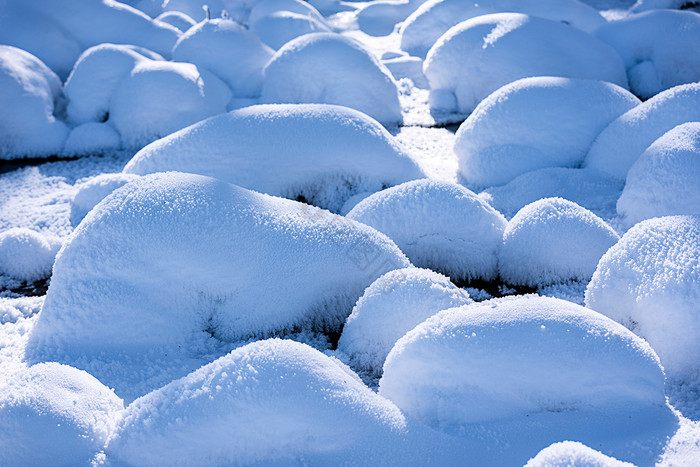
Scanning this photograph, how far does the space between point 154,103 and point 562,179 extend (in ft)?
5.10

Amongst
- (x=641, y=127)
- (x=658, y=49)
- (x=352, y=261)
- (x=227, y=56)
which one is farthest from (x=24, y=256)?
(x=658, y=49)

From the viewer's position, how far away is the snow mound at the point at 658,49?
2719 millimetres

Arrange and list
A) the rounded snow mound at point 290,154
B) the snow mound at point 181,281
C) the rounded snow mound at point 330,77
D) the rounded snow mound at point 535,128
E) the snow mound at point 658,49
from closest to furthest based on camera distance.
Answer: the snow mound at point 181,281
the rounded snow mound at point 290,154
the rounded snow mound at point 535,128
the rounded snow mound at point 330,77
the snow mound at point 658,49

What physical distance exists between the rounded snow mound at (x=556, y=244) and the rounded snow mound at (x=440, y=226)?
69 millimetres

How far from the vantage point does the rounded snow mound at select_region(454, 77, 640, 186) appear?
2.02m

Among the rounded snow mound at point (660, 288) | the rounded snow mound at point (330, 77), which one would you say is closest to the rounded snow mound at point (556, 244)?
the rounded snow mound at point (660, 288)

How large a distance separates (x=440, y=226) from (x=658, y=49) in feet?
6.24

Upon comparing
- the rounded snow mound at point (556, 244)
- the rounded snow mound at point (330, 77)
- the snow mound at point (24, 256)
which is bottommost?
the snow mound at point (24, 256)

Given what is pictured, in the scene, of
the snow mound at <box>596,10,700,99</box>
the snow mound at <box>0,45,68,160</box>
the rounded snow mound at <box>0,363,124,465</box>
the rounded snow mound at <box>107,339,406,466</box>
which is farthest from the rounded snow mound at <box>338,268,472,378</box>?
the snow mound at <box>596,10,700,99</box>

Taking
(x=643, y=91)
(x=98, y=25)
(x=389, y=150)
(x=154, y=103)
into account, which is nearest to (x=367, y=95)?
(x=389, y=150)

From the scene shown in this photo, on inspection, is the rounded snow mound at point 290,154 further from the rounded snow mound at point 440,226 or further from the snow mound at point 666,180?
the snow mound at point 666,180

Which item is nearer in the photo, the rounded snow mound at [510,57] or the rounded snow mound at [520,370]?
the rounded snow mound at [520,370]

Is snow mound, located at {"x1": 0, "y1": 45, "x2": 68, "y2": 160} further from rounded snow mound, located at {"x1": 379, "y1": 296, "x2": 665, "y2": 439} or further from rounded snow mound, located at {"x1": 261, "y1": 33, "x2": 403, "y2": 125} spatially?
rounded snow mound, located at {"x1": 379, "y1": 296, "x2": 665, "y2": 439}

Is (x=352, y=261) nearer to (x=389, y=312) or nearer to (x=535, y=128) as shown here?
(x=389, y=312)
